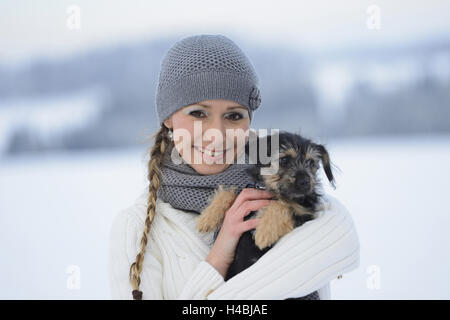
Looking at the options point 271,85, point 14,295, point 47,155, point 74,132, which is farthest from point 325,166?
point 47,155

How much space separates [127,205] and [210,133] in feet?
10.1

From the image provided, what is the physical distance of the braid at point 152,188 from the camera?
1424mm

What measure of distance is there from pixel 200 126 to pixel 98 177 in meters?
4.98

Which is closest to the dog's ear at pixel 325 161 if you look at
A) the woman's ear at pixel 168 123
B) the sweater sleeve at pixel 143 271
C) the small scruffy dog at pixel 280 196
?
the small scruffy dog at pixel 280 196

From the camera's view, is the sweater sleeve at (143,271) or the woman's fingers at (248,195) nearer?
the sweater sleeve at (143,271)

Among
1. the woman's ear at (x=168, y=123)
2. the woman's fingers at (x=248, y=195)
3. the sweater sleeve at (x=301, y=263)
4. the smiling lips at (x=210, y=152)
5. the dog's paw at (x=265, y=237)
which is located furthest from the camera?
the woman's ear at (x=168, y=123)

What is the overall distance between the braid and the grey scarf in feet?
0.12

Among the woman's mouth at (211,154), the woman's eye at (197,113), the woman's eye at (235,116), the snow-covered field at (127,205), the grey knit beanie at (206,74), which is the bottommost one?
the snow-covered field at (127,205)

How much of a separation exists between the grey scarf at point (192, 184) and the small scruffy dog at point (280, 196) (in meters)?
0.03

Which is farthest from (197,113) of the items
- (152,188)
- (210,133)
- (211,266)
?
(211,266)

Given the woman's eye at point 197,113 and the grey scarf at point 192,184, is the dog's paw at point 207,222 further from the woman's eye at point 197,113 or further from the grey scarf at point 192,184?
the woman's eye at point 197,113

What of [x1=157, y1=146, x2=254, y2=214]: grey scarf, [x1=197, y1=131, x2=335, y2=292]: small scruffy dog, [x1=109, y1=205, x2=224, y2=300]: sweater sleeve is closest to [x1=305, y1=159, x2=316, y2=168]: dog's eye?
[x1=197, y1=131, x2=335, y2=292]: small scruffy dog
